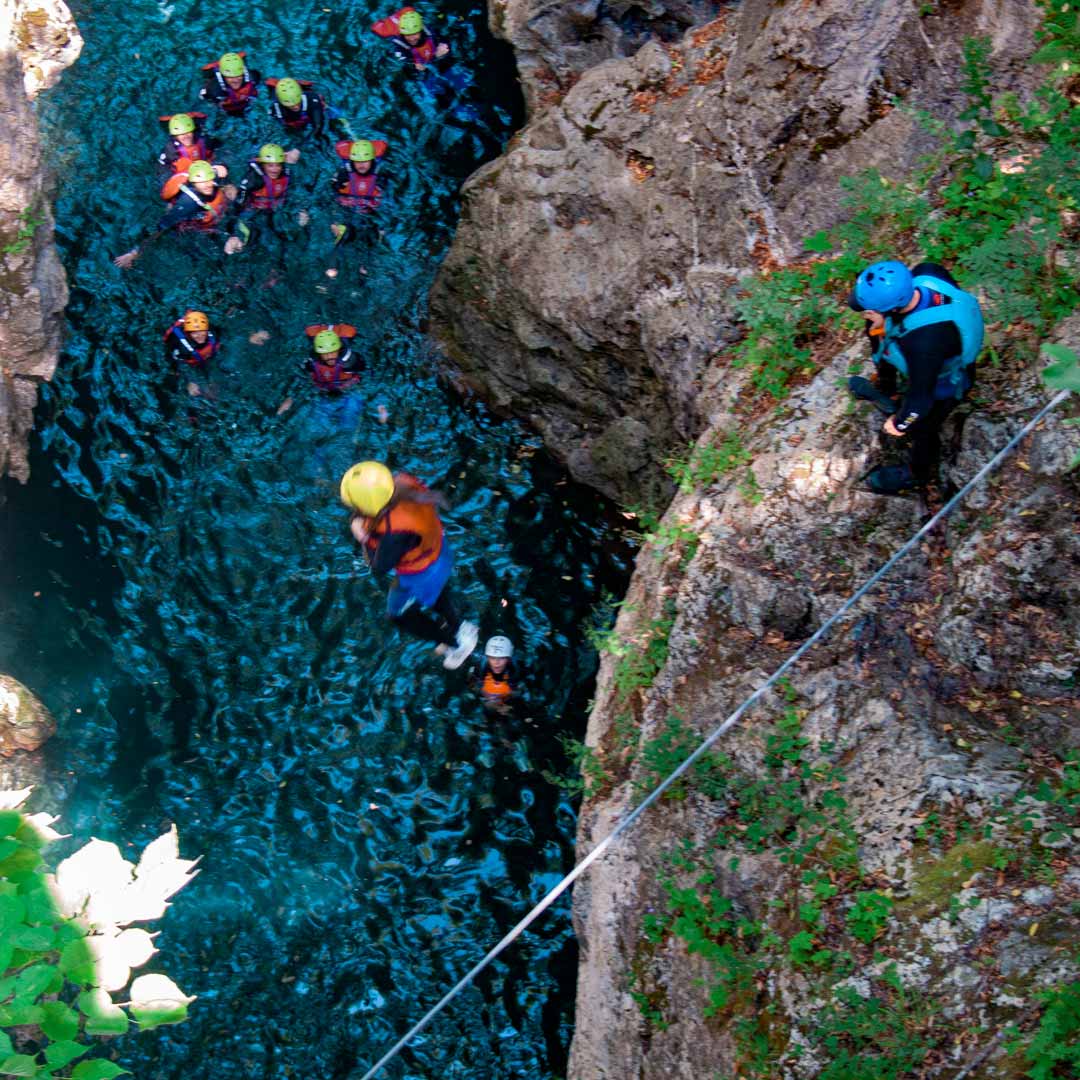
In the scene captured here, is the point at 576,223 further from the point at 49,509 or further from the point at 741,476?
the point at 49,509

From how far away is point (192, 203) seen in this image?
1262 cm

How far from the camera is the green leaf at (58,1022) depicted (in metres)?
3.43

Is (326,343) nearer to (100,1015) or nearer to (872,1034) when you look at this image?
(872,1034)

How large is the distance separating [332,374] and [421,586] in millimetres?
4270

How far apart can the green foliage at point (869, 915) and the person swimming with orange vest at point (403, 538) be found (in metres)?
3.78

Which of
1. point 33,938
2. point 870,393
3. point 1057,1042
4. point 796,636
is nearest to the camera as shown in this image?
point 33,938

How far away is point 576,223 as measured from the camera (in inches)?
422

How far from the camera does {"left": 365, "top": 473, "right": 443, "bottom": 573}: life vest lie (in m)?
7.71

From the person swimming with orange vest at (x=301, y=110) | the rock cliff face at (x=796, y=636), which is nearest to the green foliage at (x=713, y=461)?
the rock cliff face at (x=796, y=636)

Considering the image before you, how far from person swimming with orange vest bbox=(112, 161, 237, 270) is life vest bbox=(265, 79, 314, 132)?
1359mm

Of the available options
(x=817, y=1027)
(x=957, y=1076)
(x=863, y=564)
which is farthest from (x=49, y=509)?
(x=957, y=1076)

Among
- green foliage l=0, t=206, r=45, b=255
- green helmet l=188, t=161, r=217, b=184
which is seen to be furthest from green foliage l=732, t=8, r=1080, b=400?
green foliage l=0, t=206, r=45, b=255

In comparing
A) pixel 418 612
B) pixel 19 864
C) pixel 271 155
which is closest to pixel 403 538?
pixel 418 612

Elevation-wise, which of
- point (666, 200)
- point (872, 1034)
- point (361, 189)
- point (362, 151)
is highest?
point (362, 151)
